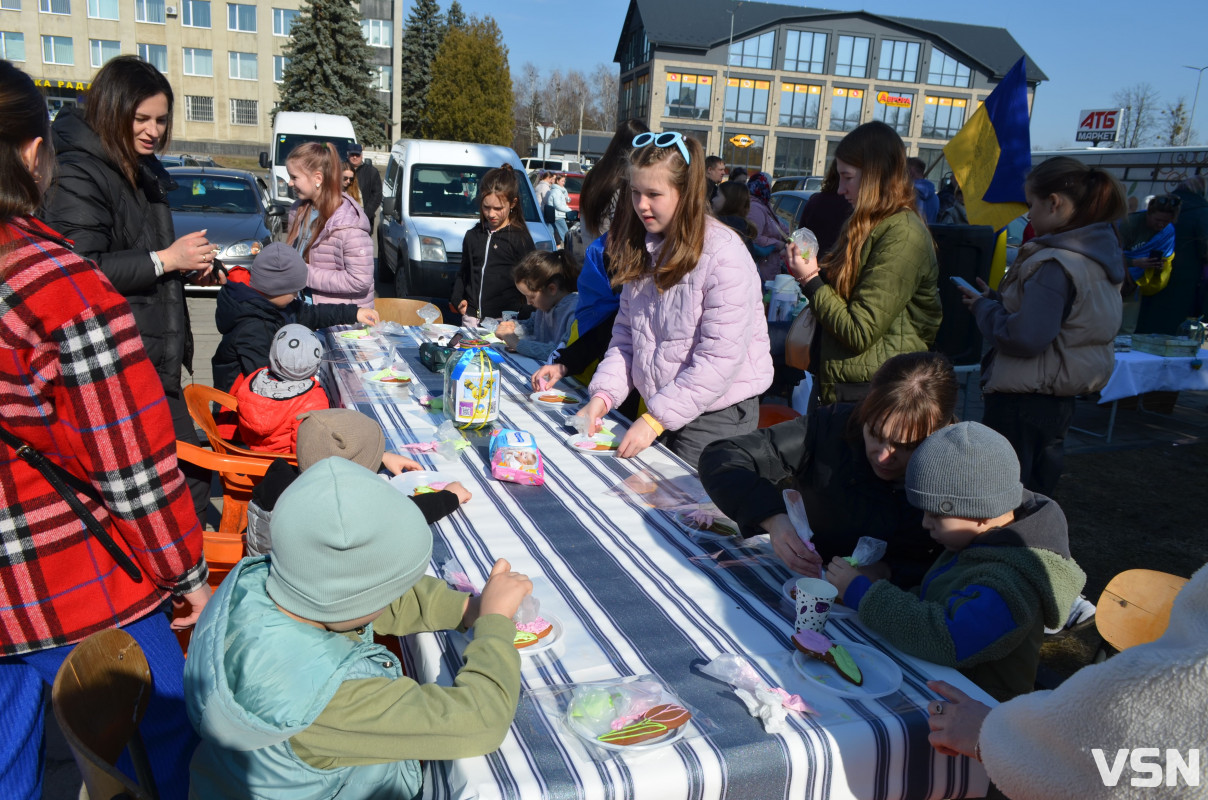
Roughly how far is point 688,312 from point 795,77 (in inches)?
2121

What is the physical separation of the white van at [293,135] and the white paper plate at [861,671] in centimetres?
1505

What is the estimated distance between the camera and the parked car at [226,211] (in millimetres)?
9508

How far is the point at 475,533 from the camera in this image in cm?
201

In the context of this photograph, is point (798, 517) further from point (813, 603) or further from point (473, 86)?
point (473, 86)

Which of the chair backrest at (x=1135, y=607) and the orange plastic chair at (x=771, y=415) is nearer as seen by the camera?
the chair backrest at (x=1135, y=607)

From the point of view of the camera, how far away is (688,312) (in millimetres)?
2627

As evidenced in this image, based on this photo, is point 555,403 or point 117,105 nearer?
point 117,105

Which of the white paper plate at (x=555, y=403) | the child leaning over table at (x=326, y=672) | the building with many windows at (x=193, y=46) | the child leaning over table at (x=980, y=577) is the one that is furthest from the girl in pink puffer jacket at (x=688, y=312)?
the building with many windows at (x=193, y=46)

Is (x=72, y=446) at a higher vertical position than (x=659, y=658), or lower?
higher

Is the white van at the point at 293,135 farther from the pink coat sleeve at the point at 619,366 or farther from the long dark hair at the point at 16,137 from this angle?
the long dark hair at the point at 16,137

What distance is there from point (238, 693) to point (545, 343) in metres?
3.17

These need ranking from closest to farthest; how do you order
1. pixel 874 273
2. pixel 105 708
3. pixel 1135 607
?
pixel 105 708
pixel 1135 607
pixel 874 273

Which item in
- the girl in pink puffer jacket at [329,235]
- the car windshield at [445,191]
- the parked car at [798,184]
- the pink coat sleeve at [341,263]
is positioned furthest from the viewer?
the parked car at [798,184]

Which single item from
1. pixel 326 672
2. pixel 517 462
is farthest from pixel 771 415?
pixel 326 672
